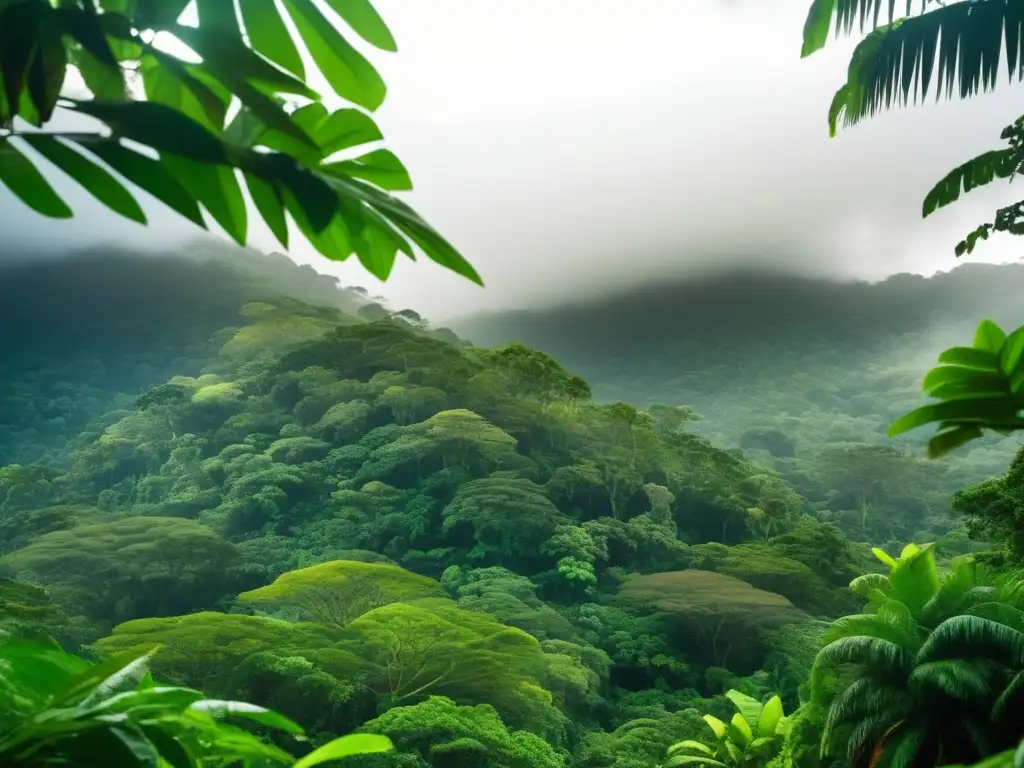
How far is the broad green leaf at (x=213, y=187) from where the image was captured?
0.77 ft

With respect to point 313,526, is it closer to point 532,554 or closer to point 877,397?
point 532,554

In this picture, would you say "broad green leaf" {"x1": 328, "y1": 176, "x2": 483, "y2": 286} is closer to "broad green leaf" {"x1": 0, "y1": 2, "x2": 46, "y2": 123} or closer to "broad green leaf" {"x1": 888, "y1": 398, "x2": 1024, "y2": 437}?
"broad green leaf" {"x1": 0, "y1": 2, "x2": 46, "y2": 123}

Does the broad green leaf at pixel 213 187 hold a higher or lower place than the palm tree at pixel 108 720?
higher

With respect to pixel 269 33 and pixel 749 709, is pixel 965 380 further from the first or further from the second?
pixel 749 709

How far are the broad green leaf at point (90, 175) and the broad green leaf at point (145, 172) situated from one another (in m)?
0.01

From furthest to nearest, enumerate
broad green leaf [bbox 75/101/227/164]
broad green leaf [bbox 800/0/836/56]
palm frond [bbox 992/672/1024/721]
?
1. palm frond [bbox 992/672/1024/721]
2. broad green leaf [bbox 800/0/836/56]
3. broad green leaf [bbox 75/101/227/164]

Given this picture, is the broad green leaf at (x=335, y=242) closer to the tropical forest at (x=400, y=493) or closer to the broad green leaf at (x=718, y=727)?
the tropical forest at (x=400, y=493)

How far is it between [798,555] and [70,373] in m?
18.5

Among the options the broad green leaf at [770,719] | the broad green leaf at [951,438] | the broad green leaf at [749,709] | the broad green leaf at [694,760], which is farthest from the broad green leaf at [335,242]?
the broad green leaf at [749,709]

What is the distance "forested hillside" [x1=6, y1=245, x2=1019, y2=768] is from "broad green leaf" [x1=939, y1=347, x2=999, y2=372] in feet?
23.0

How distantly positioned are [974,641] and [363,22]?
6704mm

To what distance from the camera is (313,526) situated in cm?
1438

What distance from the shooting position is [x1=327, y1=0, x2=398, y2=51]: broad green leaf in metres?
0.27

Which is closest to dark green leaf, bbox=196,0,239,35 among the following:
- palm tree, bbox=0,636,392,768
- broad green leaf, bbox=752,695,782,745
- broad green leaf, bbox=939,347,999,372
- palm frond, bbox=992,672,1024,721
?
palm tree, bbox=0,636,392,768
